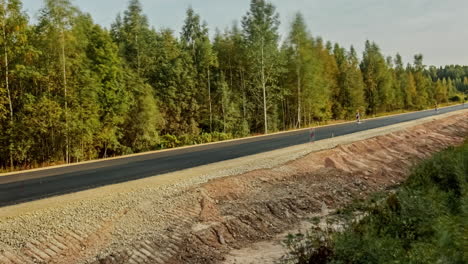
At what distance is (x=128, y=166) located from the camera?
14172 mm

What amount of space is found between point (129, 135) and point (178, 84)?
806 centimetres

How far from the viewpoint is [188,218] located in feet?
28.1

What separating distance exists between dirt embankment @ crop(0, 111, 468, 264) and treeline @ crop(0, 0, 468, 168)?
473 inches

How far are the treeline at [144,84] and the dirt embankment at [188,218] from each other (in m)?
12.0

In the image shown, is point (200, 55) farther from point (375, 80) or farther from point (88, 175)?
point (375, 80)

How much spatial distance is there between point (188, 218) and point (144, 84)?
20.3 m

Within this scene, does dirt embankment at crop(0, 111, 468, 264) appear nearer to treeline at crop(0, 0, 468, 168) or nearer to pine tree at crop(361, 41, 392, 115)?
treeline at crop(0, 0, 468, 168)

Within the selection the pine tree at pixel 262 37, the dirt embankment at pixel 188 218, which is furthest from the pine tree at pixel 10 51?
the pine tree at pixel 262 37

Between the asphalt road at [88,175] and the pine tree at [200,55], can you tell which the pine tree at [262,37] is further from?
the asphalt road at [88,175]

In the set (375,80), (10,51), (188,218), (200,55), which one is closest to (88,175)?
(188,218)

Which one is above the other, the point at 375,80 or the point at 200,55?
the point at 200,55

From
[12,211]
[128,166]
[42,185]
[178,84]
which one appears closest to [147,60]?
[178,84]

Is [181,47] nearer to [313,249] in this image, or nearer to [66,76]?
[66,76]

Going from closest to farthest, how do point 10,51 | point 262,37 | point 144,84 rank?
point 10,51, point 144,84, point 262,37
